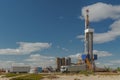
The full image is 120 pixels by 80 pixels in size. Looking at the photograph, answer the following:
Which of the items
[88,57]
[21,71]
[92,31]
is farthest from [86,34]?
[21,71]

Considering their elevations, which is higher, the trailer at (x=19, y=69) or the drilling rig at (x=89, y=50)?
the drilling rig at (x=89, y=50)

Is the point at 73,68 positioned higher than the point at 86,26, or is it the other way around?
the point at 86,26

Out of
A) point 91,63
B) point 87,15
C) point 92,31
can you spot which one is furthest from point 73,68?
point 87,15

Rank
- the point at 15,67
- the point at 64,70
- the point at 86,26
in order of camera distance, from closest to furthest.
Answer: the point at 64,70 < the point at 15,67 < the point at 86,26

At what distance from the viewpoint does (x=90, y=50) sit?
171250 millimetres

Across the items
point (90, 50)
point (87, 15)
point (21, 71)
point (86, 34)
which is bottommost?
point (21, 71)

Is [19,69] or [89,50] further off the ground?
[89,50]

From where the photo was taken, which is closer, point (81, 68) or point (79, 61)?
point (81, 68)

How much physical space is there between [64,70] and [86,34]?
37.6 metres

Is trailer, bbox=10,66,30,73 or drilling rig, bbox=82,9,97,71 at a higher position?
drilling rig, bbox=82,9,97,71

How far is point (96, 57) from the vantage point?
176m

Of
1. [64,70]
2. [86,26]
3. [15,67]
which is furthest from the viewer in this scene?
[86,26]

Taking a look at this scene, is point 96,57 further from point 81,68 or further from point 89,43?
point 81,68

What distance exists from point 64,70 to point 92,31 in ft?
130
